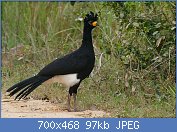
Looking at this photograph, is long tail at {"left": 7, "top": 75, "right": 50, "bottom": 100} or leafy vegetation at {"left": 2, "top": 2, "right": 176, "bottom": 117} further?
leafy vegetation at {"left": 2, "top": 2, "right": 176, "bottom": 117}

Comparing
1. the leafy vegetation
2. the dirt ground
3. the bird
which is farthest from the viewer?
the leafy vegetation

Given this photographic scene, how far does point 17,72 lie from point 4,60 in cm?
96

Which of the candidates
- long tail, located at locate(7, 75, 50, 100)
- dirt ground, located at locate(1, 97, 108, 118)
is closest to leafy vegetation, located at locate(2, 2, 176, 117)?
dirt ground, located at locate(1, 97, 108, 118)

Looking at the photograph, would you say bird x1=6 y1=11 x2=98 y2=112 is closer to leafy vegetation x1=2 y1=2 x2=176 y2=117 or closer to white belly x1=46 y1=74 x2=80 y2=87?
white belly x1=46 y1=74 x2=80 y2=87

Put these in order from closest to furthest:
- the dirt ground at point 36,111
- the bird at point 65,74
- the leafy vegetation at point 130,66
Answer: the dirt ground at point 36,111, the bird at point 65,74, the leafy vegetation at point 130,66

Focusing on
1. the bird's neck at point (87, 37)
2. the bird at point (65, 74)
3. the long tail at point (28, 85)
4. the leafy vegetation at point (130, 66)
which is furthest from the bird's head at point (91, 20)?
the long tail at point (28, 85)

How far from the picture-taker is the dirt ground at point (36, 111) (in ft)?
22.9

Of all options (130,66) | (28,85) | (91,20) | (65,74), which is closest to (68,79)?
(65,74)

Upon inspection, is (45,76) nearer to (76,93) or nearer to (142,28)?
(76,93)

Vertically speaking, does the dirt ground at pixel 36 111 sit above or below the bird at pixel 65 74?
below

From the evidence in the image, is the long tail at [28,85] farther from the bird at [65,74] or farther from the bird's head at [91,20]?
the bird's head at [91,20]

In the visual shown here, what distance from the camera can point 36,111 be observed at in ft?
24.0

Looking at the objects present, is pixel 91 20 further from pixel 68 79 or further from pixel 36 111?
pixel 36 111

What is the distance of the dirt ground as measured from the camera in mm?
6969
